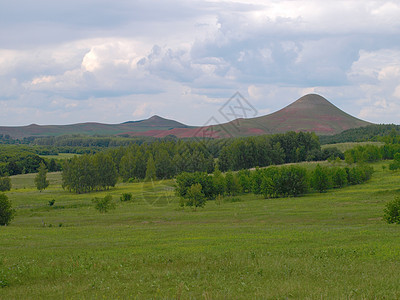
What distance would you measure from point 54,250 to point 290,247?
47.7 ft

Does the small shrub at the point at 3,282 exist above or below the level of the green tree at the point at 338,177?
above

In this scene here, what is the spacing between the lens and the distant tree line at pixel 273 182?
90.6 m

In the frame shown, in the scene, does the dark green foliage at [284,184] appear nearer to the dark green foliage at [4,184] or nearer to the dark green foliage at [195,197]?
the dark green foliage at [195,197]

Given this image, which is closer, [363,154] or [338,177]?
[338,177]

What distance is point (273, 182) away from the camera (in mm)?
93750

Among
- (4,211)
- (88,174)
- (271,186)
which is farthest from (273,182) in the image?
(88,174)

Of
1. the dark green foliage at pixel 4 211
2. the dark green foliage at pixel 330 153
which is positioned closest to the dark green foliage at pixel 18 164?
the dark green foliage at pixel 330 153

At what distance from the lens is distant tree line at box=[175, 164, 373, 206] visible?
90562 millimetres

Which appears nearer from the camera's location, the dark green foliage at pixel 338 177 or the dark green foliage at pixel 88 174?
the dark green foliage at pixel 338 177

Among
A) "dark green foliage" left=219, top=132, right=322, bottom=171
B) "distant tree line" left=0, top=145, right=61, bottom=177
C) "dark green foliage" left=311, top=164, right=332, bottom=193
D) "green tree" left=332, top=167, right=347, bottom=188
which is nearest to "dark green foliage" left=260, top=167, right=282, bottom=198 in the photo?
"dark green foliage" left=311, top=164, right=332, bottom=193

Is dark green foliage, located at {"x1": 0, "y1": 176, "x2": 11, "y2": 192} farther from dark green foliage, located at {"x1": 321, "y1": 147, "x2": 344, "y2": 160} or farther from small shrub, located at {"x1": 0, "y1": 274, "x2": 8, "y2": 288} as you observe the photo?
dark green foliage, located at {"x1": 321, "y1": 147, "x2": 344, "y2": 160}

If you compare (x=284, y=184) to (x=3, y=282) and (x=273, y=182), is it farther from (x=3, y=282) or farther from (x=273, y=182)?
(x=3, y=282)

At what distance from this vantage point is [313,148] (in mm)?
185250

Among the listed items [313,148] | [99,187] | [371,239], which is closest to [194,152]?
[99,187]
